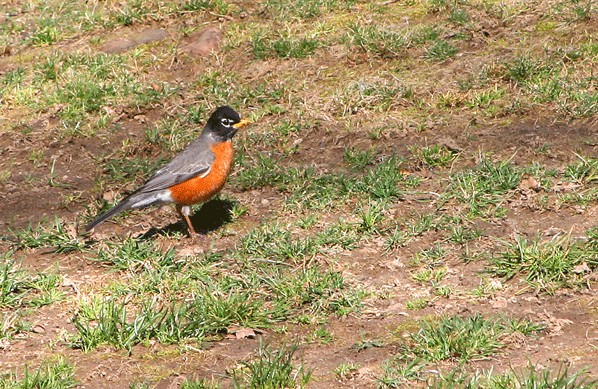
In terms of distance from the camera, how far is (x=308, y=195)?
6.85 m

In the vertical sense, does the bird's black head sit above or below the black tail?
above

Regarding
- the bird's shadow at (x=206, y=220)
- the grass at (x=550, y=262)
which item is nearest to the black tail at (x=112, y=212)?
the bird's shadow at (x=206, y=220)

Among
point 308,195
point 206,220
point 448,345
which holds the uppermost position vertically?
point 448,345

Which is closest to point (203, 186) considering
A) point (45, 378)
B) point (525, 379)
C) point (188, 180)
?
point (188, 180)

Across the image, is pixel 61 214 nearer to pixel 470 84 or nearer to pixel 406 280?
pixel 406 280

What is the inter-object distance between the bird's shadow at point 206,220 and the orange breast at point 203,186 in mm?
209

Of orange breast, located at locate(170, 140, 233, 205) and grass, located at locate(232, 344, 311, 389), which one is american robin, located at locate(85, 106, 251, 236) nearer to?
orange breast, located at locate(170, 140, 233, 205)

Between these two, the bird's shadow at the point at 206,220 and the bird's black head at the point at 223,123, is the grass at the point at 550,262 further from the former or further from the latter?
the bird's black head at the point at 223,123

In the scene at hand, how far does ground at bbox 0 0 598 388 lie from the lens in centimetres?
485

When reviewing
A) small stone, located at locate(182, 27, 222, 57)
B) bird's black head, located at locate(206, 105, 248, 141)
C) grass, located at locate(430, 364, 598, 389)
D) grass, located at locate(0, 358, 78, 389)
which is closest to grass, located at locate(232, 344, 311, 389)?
grass, located at locate(430, 364, 598, 389)

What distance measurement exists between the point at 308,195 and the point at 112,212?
168cm

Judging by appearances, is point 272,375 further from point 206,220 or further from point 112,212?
point 206,220

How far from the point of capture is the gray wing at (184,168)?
673cm

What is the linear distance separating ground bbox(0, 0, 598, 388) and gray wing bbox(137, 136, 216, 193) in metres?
0.44
